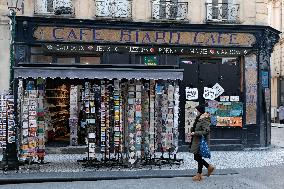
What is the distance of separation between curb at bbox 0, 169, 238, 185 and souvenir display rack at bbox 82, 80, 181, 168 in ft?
2.88

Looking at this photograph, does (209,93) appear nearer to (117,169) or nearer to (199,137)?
(117,169)

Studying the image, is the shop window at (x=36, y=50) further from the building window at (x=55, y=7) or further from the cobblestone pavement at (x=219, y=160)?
the cobblestone pavement at (x=219, y=160)

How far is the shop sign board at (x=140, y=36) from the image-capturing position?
608 inches

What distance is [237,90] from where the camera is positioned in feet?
54.0

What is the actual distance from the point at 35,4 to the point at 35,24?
0.73m

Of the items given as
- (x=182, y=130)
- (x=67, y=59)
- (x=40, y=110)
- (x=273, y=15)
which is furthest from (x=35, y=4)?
(x=273, y=15)

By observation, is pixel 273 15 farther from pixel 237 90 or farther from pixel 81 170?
pixel 81 170

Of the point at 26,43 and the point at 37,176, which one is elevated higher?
the point at 26,43

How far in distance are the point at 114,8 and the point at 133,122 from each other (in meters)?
5.12

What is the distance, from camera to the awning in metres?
11.4

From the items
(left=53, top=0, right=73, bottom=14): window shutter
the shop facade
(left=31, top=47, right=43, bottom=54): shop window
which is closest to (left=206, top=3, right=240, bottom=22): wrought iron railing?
the shop facade

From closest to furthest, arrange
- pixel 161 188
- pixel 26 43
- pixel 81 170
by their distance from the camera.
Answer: pixel 161 188, pixel 81 170, pixel 26 43

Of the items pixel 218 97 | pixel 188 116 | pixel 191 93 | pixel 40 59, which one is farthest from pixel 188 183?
pixel 40 59

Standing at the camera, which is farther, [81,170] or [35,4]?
[35,4]
